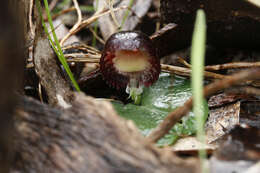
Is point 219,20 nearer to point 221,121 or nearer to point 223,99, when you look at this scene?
point 223,99

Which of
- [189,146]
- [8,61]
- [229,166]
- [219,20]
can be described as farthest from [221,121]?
[8,61]

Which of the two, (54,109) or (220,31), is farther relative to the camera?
(220,31)

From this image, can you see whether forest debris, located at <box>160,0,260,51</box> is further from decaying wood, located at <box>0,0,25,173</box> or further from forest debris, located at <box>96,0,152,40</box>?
decaying wood, located at <box>0,0,25,173</box>

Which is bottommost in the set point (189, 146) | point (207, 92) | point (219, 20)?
point (189, 146)

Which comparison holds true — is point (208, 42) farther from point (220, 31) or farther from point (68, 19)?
point (68, 19)

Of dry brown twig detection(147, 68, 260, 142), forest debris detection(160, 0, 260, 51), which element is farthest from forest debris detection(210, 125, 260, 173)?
forest debris detection(160, 0, 260, 51)

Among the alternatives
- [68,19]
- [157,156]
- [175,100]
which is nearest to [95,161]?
[157,156]
